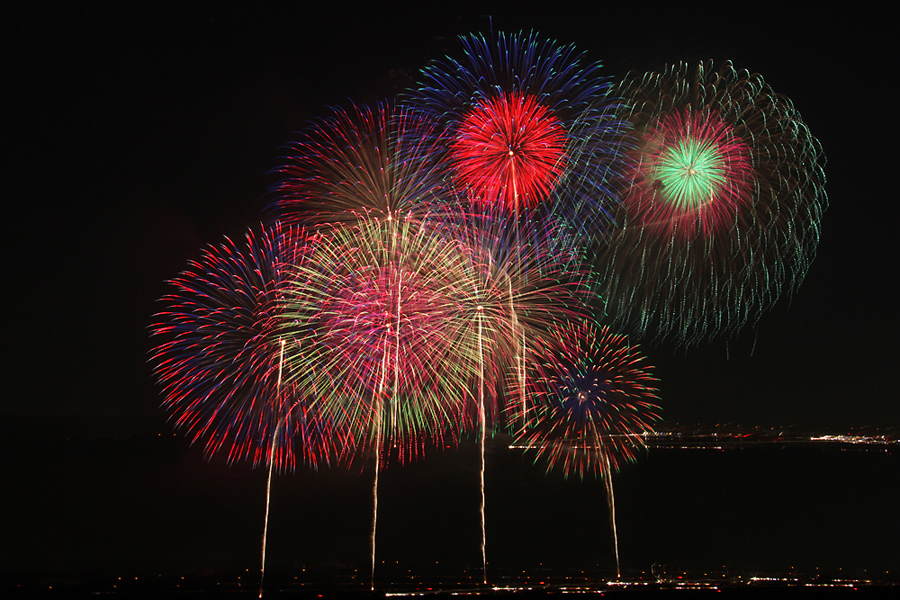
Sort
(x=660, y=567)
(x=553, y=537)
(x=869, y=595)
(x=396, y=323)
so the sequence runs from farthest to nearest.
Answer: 1. (x=553, y=537)
2. (x=660, y=567)
3. (x=396, y=323)
4. (x=869, y=595)

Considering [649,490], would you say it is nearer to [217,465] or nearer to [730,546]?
[730,546]

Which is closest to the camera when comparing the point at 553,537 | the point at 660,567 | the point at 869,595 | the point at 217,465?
the point at 869,595

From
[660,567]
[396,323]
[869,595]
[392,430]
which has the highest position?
[392,430]

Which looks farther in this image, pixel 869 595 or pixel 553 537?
pixel 553 537

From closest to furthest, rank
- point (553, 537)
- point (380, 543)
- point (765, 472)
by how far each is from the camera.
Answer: point (380, 543) < point (553, 537) < point (765, 472)

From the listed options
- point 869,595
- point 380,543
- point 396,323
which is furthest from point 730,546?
point 869,595

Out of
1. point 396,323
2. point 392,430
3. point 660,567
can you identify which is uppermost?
point 392,430

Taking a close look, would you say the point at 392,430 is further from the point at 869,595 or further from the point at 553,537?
the point at 869,595

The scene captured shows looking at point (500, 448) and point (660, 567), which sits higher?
point (500, 448)

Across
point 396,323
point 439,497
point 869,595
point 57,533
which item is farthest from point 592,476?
point 869,595
